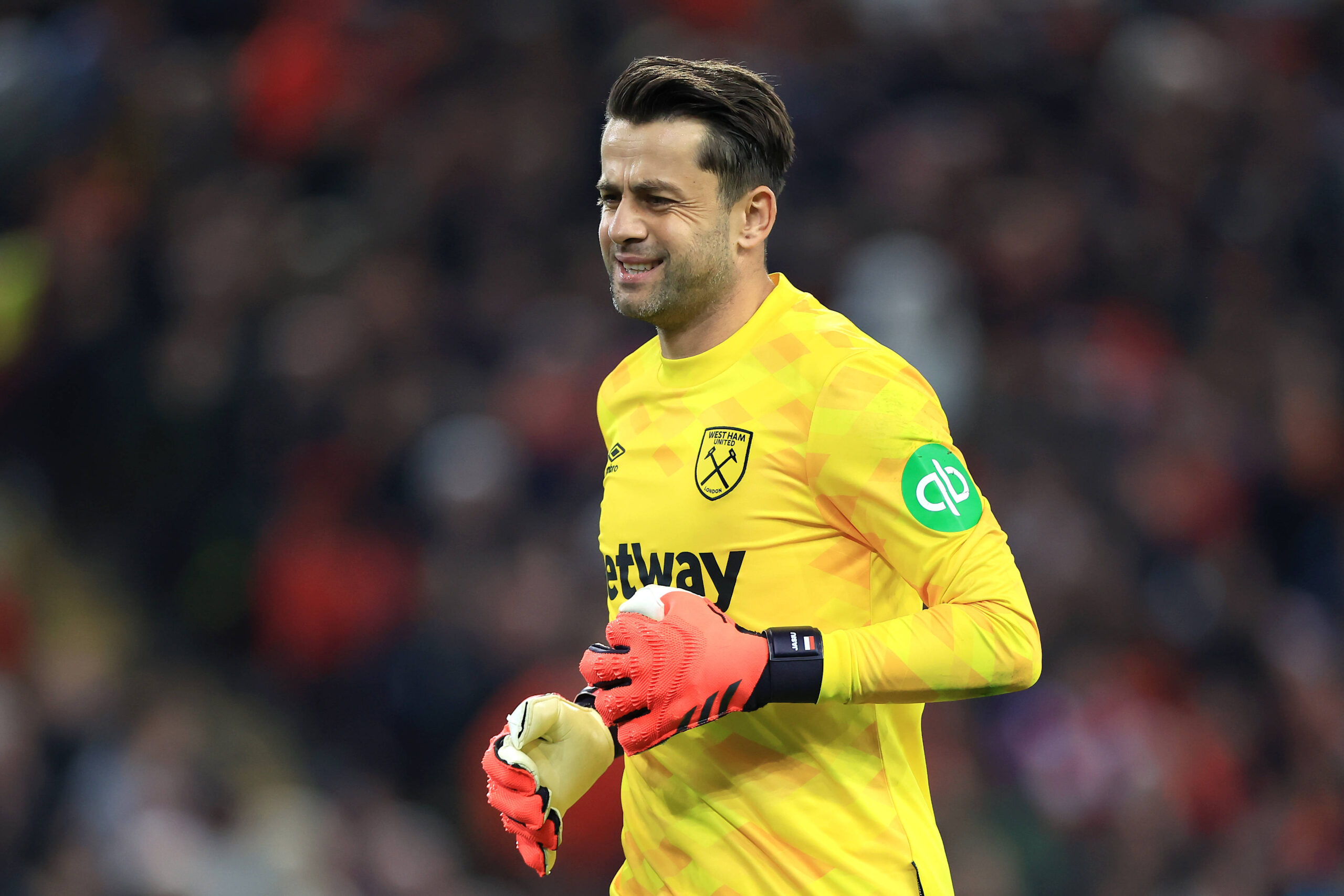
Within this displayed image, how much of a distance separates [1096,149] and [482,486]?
11.9 ft

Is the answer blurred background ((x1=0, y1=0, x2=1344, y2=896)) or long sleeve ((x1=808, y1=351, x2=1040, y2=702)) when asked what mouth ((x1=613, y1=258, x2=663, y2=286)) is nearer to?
long sleeve ((x1=808, y1=351, x2=1040, y2=702))

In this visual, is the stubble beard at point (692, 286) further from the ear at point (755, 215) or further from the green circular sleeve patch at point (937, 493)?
the green circular sleeve patch at point (937, 493)

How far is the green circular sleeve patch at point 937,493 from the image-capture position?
262cm

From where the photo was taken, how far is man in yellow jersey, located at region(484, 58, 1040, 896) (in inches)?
101

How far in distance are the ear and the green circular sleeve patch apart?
65cm

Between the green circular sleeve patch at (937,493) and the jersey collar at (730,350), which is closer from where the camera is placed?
the green circular sleeve patch at (937,493)

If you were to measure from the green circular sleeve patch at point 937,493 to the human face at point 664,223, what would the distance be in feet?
2.06

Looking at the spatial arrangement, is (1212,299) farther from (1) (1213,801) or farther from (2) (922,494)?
(2) (922,494)

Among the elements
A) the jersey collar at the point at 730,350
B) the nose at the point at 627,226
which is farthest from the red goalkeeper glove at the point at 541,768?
the nose at the point at 627,226

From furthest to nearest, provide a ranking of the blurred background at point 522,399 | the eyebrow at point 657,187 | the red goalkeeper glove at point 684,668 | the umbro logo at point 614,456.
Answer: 1. the blurred background at point 522,399
2. the umbro logo at point 614,456
3. the eyebrow at point 657,187
4. the red goalkeeper glove at point 684,668

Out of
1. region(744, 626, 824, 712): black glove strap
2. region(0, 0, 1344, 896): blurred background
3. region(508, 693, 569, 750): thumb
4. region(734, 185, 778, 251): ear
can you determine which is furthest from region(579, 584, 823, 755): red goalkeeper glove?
region(0, 0, 1344, 896): blurred background

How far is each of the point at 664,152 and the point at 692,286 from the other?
277 millimetres

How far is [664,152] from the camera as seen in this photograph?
2.92 metres

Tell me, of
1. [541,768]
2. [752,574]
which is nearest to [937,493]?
[752,574]
